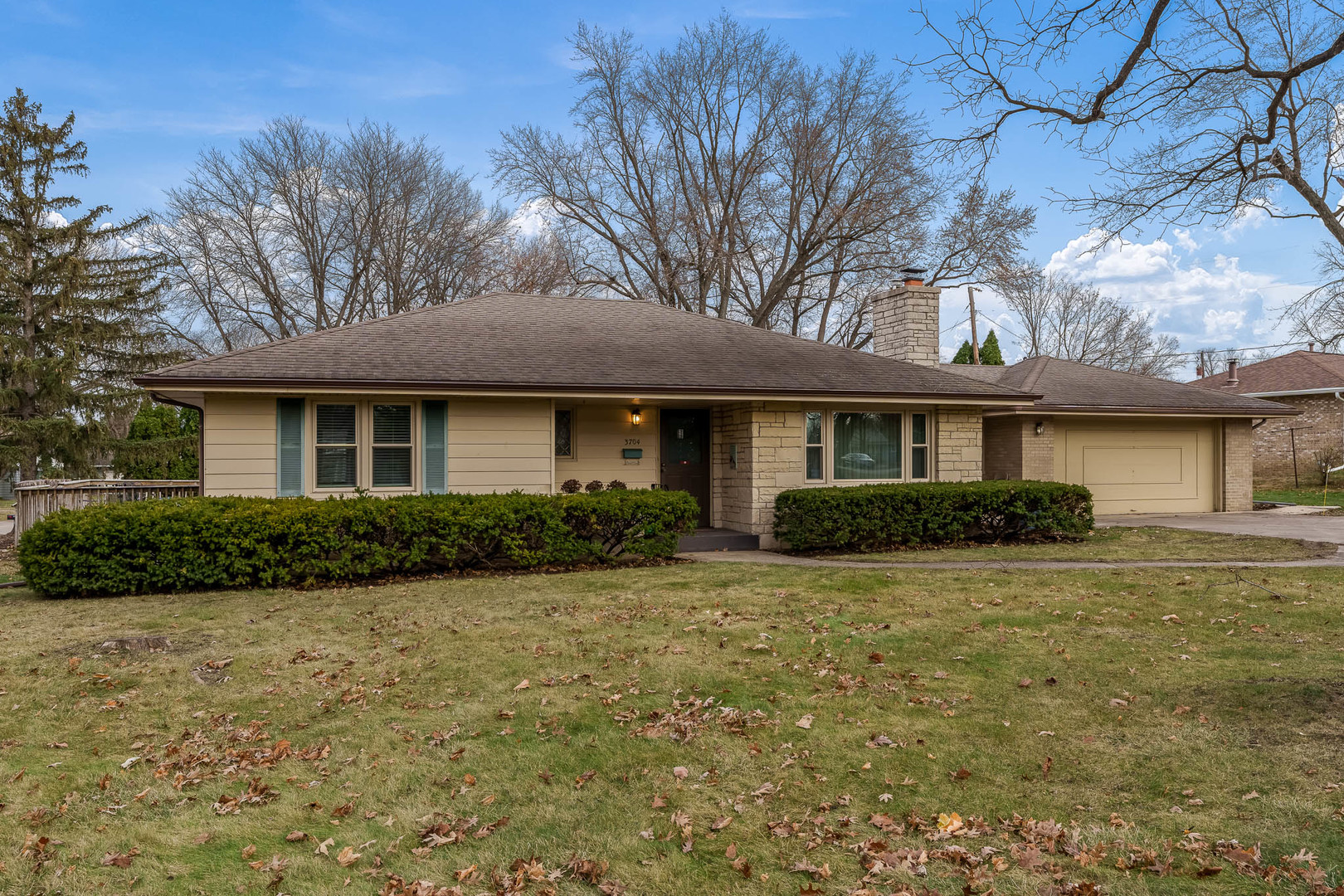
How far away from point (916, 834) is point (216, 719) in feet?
13.7

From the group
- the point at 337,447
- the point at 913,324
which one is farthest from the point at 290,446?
the point at 913,324

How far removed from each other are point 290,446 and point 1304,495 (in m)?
26.3

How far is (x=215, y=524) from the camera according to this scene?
30.7 ft

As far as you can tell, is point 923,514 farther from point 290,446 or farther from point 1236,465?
point 1236,465

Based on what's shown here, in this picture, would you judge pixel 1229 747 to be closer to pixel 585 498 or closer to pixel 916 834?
pixel 916 834

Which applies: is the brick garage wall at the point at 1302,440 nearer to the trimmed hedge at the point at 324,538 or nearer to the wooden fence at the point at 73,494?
the trimmed hedge at the point at 324,538

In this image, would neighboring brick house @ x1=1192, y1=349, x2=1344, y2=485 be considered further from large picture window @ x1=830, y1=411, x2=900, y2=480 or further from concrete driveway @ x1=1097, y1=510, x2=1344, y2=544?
large picture window @ x1=830, y1=411, x2=900, y2=480

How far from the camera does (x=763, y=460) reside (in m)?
13.3

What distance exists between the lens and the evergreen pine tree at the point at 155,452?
69.8ft

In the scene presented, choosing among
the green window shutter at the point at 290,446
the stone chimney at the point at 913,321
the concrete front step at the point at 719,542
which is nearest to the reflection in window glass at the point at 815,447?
the concrete front step at the point at 719,542

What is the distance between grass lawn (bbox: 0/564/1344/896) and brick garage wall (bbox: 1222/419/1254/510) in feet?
41.0

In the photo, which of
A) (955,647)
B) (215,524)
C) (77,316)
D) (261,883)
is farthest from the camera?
(77,316)

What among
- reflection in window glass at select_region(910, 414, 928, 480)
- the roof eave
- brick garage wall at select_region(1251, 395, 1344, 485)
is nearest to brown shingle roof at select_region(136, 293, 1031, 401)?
the roof eave

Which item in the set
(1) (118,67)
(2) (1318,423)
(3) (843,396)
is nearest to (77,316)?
(1) (118,67)
